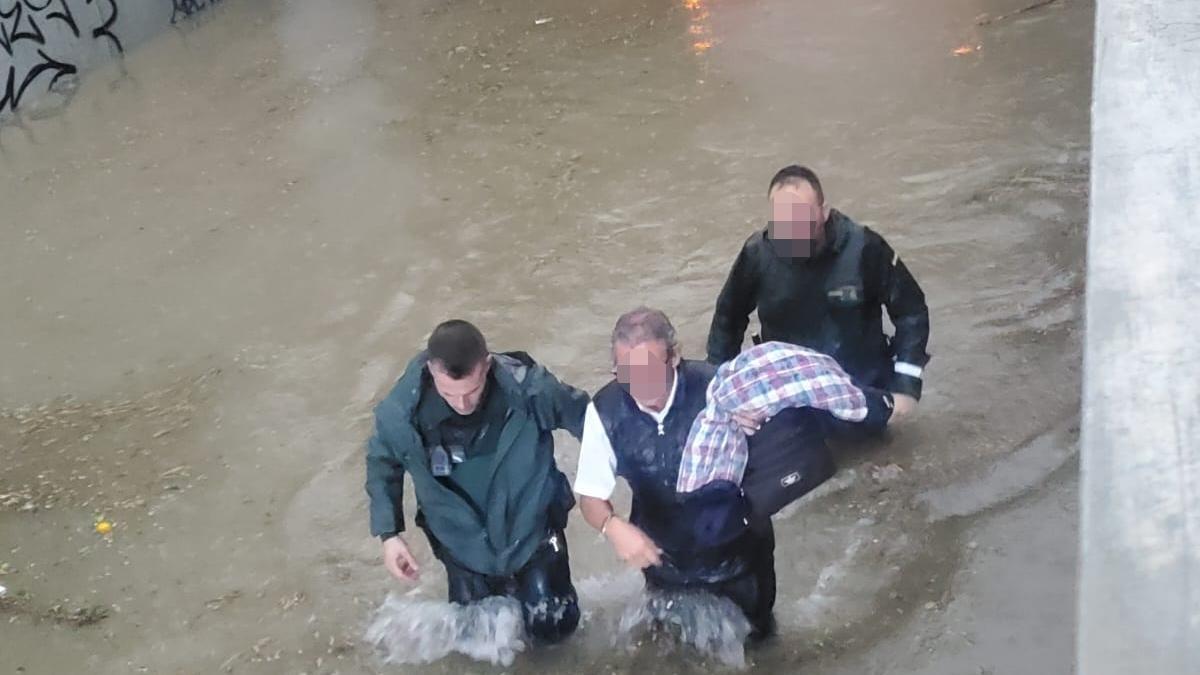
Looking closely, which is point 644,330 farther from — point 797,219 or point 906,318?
point 906,318

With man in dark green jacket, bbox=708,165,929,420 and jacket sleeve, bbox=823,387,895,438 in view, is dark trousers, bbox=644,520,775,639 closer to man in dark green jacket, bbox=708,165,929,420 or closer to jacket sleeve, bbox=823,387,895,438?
jacket sleeve, bbox=823,387,895,438

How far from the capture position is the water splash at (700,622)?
413 centimetres

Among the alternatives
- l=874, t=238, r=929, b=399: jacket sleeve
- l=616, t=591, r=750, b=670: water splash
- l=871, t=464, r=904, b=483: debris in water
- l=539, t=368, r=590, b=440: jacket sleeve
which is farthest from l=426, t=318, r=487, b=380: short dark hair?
l=871, t=464, r=904, b=483: debris in water

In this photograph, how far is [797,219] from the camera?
13.9 feet

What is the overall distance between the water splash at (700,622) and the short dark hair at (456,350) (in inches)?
47.4

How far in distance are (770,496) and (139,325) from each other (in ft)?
16.7

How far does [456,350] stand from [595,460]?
55 centimetres

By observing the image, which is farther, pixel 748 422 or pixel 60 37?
pixel 60 37

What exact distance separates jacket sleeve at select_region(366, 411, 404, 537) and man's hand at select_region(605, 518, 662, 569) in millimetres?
782

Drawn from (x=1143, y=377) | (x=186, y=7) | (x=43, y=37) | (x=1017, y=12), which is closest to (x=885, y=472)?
(x=1143, y=377)

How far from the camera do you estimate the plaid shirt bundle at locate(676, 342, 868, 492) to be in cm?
357

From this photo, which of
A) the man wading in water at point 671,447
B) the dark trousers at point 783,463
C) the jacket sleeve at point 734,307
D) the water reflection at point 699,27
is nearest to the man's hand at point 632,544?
the man wading in water at point 671,447

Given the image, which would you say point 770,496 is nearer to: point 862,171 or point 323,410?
point 323,410

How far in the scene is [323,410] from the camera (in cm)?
617
